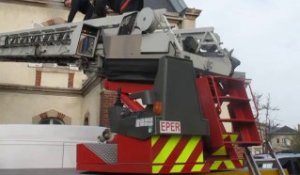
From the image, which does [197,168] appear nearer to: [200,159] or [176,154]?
[200,159]

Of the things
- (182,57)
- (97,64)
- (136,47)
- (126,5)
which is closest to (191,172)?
(182,57)

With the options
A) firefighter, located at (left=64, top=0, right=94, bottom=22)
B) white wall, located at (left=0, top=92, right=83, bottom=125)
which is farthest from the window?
firefighter, located at (left=64, top=0, right=94, bottom=22)

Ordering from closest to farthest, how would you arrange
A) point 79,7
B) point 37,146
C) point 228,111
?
point 228,111
point 37,146
point 79,7

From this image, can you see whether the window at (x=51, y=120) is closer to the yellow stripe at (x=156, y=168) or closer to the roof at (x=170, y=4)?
the roof at (x=170, y=4)

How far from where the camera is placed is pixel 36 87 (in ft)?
59.4

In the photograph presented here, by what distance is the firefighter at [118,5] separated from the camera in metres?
6.46

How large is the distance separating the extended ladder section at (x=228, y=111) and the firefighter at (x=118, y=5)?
7.39ft

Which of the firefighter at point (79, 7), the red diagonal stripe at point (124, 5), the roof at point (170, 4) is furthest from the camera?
the roof at point (170, 4)

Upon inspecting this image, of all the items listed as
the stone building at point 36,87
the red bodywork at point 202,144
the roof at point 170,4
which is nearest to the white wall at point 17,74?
the stone building at point 36,87

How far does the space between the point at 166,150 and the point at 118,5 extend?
10.1 ft

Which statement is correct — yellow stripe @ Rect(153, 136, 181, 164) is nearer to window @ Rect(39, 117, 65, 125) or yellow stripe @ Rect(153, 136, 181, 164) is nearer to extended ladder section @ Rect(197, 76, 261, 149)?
extended ladder section @ Rect(197, 76, 261, 149)

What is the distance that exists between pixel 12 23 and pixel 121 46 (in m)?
14.1

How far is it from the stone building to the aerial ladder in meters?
12.3

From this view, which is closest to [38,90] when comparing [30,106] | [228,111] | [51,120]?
[30,106]
